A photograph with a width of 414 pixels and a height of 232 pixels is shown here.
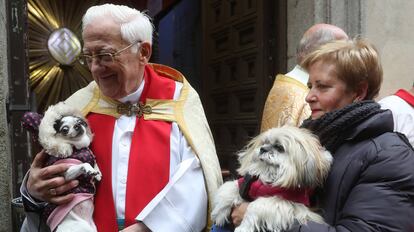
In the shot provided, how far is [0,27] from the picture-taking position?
3217 mm

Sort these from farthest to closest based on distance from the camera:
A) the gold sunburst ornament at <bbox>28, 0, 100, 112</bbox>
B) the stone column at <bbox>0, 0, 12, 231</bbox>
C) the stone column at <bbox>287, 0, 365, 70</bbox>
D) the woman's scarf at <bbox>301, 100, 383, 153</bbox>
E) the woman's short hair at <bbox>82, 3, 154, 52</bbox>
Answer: the gold sunburst ornament at <bbox>28, 0, 100, 112</bbox>
the stone column at <bbox>287, 0, 365, 70</bbox>
the stone column at <bbox>0, 0, 12, 231</bbox>
the woman's short hair at <bbox>82, 3, 154, 52</bbox>
the woman's scarf at <bbox>301, 100, 383, 153</bbox>

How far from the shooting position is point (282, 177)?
1510mm

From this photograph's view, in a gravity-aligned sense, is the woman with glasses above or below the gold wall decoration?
below

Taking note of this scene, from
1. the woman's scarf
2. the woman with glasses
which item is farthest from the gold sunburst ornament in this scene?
the woman's scarf

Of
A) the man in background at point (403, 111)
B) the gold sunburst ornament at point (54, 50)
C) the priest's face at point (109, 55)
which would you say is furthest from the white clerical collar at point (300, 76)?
the gold sunburst ornament at point (54, 50)

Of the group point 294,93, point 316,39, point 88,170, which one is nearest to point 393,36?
point 316,39

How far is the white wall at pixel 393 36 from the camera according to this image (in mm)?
4602

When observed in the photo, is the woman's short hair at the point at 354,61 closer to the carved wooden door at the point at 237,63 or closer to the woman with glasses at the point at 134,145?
the woman with glasses at the point at 134,145

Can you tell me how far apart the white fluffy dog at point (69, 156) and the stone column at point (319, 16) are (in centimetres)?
288

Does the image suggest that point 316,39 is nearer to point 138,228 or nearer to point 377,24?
point 138,228

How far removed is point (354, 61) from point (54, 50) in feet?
12.7

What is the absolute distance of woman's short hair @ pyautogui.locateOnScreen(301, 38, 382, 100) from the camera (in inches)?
65.8

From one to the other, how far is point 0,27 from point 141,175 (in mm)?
1849

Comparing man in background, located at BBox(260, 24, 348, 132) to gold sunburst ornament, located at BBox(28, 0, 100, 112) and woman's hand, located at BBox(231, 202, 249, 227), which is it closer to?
woman's hand, located at BBox(231, 202, 249, 227)
